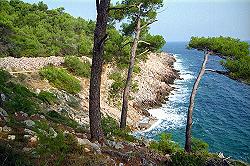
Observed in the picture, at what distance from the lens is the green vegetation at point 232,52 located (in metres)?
13.7

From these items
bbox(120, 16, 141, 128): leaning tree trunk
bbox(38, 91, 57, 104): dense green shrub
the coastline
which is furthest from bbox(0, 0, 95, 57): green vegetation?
bbox(120, 16, 141, 128): leaning tree trunk

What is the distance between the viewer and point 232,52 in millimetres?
14492

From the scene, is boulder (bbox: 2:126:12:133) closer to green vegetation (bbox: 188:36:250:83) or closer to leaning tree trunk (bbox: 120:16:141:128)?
leaning tree trunk (bbox: 120:16:141:128)

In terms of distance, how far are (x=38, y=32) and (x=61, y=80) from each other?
19372 millimetres

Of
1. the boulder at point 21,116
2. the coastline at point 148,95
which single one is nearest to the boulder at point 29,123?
the boulder at point 21,116

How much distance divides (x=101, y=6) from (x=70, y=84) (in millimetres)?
16186

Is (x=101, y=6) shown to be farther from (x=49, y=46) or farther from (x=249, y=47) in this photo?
(x=49, y=46)

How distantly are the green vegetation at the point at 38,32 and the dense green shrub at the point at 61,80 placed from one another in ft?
15.7

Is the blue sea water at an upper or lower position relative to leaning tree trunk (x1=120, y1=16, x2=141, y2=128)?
lower

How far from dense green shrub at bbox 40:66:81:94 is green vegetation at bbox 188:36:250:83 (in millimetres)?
11090

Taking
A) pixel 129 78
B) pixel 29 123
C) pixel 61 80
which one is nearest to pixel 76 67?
pixel 61 80

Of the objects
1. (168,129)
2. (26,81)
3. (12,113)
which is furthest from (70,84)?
(12,113)

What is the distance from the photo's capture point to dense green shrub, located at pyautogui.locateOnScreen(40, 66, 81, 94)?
2286cm

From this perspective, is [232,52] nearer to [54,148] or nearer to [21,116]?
[21,116]
